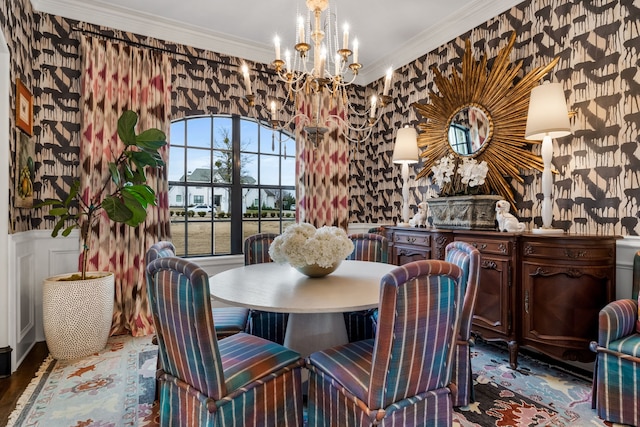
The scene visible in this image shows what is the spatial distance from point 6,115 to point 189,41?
193cm

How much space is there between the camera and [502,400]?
2.23 metres

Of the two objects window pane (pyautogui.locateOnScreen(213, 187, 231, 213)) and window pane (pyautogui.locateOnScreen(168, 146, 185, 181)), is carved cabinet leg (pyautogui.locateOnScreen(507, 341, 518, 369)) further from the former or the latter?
window pane (pyautogui.locateOnScreen(168, 146, 185, 181))

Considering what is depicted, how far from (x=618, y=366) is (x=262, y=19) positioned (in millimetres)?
3895

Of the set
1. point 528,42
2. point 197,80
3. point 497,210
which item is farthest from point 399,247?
point 197,80

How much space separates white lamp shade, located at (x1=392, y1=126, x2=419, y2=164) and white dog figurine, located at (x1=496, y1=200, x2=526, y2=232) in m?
1.06

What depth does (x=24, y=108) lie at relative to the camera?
2.93 metres

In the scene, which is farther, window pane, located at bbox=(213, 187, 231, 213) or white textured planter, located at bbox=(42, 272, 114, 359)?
window pane, located at bbox=(213, 187, 231, 213)

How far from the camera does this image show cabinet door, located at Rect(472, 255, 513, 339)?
8.70 feet

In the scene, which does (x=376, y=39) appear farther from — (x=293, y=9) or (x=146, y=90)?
(x=146, y=90)

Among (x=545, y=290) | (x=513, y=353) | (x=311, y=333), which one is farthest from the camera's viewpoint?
(x=513, y=353)

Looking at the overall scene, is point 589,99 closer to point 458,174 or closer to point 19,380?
point 458,174

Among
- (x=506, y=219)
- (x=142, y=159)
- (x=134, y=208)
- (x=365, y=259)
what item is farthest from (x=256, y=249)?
(x=506, y=219)

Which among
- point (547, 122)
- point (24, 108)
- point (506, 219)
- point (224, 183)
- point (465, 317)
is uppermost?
point (24, 108)

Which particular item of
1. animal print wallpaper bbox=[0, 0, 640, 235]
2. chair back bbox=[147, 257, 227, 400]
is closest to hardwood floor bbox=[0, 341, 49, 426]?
animal print wallpaper bbox=[0, 0, 640, 235]
